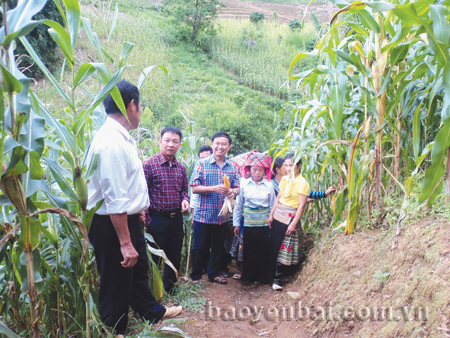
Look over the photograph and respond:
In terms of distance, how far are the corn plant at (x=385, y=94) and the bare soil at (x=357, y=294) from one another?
0.28 metres

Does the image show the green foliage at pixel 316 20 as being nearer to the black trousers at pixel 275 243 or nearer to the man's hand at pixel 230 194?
the man's hand at pixel 230 194

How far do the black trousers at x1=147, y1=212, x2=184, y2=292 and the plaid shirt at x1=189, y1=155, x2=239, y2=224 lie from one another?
41 cm

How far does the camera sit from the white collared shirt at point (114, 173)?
6.23 feet

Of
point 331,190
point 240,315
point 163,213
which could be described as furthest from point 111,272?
point 331,190

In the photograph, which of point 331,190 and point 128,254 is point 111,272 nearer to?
point 128,254

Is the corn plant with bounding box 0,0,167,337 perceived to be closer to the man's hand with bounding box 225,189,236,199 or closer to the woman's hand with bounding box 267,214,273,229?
the man's hand with bounding box 225,189,236,199

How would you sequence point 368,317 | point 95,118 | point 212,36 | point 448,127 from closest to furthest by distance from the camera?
point 448,127 < point 368,317 < point 95,118 < point 212,36

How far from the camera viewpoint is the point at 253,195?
11.9ft

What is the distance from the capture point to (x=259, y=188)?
3.66 metres

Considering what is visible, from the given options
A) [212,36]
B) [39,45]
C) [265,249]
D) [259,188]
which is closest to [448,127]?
[259,188]

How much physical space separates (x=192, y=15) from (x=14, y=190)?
1915 cm

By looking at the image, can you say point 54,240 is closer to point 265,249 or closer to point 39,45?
point 265,249

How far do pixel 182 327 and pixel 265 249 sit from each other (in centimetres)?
150

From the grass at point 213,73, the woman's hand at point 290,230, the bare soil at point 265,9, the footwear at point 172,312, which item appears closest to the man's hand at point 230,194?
the woman's hand at point 290,230
